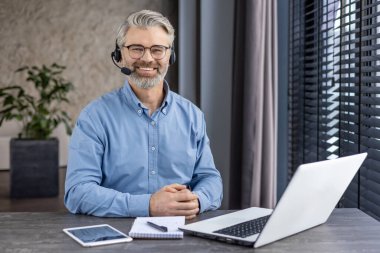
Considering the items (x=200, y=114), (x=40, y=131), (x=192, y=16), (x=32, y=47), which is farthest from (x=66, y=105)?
(x=200, y=114)

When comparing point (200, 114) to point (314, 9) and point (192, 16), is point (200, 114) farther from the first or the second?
point (192, 16)

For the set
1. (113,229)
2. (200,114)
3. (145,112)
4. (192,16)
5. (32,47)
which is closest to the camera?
(113,229)

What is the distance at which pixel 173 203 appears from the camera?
1.52 metres

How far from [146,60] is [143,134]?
25cm

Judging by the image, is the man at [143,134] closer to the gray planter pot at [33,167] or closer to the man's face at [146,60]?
the man's face at [146,60]

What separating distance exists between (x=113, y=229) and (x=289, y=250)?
0.43m

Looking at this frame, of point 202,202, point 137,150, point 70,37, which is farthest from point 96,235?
point 70,37

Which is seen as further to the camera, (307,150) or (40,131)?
(40,131)

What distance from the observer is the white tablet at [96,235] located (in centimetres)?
121

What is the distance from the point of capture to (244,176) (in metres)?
3.01

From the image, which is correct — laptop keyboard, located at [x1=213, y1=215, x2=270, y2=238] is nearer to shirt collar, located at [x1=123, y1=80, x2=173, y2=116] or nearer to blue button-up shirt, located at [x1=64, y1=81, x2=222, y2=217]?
blue button-up shirt, located at [x1=64, y1=81, x2=222, y2=217]

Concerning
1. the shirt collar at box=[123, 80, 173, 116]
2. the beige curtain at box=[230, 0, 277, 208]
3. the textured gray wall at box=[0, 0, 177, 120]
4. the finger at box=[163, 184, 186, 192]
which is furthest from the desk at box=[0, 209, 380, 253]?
the textured gray wall at box=[0, 0, 177, 120]

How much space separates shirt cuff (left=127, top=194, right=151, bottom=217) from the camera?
1.52 metres

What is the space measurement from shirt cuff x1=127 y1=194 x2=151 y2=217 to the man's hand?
14 mm
